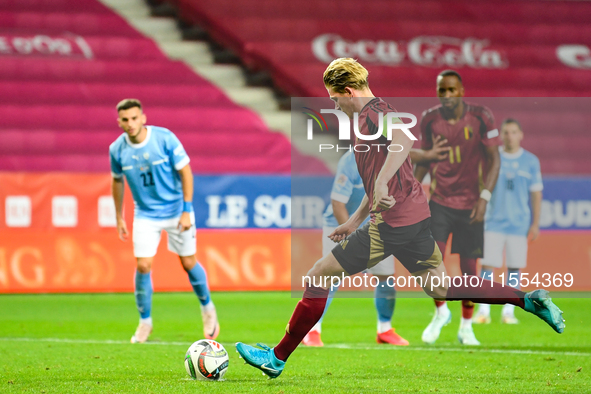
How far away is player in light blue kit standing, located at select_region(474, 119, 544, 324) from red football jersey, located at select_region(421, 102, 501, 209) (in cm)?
119

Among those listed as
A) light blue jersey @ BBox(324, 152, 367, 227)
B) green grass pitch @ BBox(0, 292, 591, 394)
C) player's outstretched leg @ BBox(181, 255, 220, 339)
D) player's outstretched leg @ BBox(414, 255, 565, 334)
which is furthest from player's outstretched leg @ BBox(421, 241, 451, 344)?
player's outstretched leg @ BBox(414, 255, 565, 334)

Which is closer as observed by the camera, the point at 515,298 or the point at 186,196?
the point at 515,298

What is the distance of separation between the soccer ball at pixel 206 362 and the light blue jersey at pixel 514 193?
346cm

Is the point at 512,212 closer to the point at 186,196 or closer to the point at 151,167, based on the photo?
the point at 186,196

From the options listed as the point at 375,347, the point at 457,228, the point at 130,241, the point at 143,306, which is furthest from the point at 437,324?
the point at 130,241

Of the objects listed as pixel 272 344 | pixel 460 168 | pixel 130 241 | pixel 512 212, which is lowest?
pixel 272 344

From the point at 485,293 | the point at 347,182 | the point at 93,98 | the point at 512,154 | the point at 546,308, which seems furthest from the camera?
the point at 93,98

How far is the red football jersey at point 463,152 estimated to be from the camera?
5.84 metres

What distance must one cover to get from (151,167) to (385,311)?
2.12 m

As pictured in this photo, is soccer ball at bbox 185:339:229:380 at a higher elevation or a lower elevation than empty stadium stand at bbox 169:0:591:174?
lower

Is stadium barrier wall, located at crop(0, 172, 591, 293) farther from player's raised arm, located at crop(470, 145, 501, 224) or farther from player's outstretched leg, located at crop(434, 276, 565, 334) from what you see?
player's outstretched leg, located at crop(434, 276, 565, 334)

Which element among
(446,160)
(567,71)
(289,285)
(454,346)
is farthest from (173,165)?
(567,71)

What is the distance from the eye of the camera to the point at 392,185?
393cm

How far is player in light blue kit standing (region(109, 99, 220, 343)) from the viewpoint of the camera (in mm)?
6133
